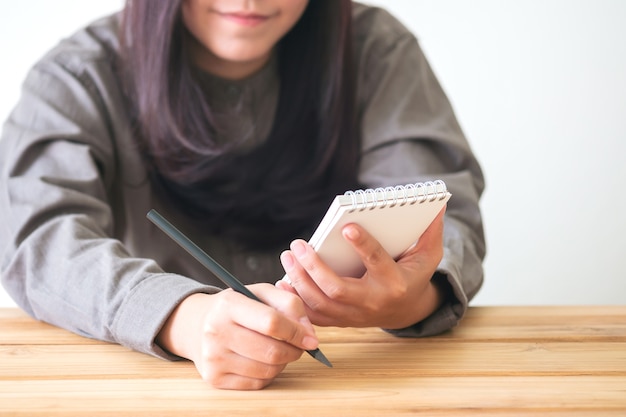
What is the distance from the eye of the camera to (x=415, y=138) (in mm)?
1257

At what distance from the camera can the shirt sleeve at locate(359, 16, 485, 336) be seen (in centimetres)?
118

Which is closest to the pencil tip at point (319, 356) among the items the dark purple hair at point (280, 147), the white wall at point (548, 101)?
the dark purple hair at point (280, 147)

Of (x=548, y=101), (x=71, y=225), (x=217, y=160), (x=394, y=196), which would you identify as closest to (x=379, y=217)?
(x=394, y=196)

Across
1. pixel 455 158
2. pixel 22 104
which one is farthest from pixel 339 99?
pixel 22 104

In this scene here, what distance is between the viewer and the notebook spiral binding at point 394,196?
756 millimetres

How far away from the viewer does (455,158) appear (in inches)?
49.3

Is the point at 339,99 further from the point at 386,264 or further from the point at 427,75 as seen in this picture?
the point at 386,264

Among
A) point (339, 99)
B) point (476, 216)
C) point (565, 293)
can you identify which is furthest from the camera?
point (565, 293)

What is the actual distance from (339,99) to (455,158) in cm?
19

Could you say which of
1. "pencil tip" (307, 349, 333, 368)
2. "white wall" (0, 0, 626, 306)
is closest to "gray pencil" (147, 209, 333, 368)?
"pencil tip" (307, 349, 333, 368)

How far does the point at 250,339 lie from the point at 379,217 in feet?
0.50

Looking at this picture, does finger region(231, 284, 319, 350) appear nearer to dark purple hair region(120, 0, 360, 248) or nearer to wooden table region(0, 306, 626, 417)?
wooden table region(0, 306, 626, 417)

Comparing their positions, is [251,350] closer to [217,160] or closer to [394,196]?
[394,196]

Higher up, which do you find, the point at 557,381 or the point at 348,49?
the point at 348,49
